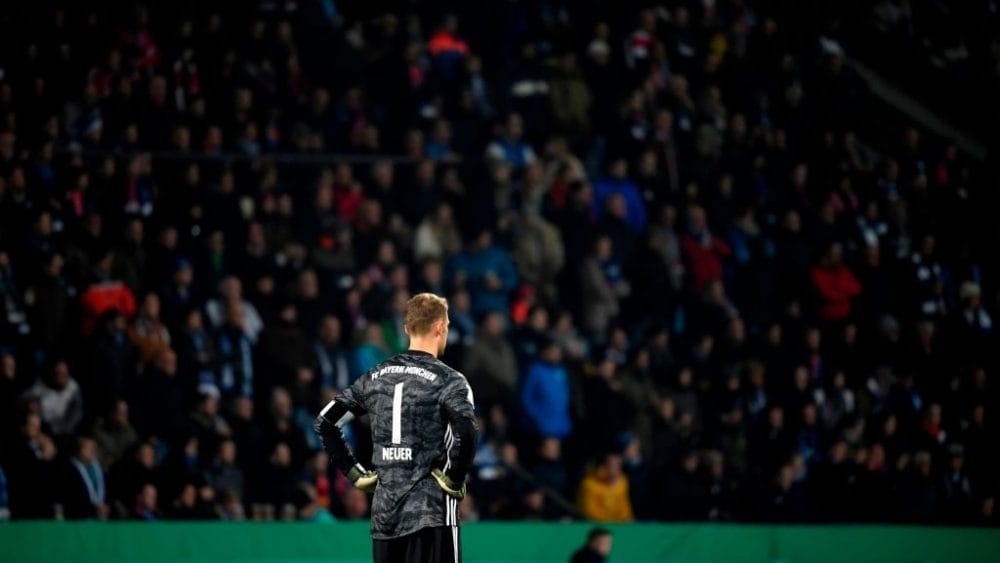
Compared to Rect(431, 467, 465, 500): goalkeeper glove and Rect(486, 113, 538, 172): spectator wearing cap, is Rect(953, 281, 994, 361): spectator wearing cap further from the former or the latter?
Rect(431, 467, 465, 500): goalkeeper glove

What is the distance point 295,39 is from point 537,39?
3672 millimetres

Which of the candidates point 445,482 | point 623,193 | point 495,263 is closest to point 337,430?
point 445,482

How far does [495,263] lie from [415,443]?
11444mm

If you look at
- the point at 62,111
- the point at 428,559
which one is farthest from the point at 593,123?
the point at 428,559

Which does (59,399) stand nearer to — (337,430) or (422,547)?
(337,430)

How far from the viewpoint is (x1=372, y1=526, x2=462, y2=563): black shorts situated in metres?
7.54

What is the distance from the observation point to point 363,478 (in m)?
7.70

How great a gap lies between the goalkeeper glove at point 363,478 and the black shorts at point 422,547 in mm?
267

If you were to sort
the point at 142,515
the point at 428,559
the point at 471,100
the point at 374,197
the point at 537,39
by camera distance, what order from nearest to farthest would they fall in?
the point at 428,559 < the point at 142,515 < the point at 374,197 < the point at 471,100 < the point at 537,39

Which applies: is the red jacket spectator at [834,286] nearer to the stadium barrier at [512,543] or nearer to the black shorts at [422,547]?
the stadium barrier at [512,543]

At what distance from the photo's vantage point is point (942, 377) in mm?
21125

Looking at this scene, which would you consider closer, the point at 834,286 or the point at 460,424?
the point at 460,424

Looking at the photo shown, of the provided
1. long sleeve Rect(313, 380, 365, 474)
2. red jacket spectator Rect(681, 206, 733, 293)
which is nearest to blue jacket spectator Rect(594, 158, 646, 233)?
red jacket spectator Rect(681, 206, 733, 293)

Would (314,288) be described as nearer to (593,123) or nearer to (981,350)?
(593,123)
